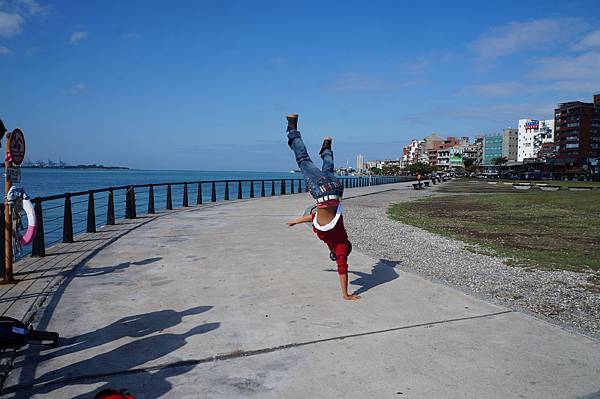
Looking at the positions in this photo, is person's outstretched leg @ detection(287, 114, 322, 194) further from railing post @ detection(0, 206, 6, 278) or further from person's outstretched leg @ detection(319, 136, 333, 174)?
railing post @ detection(0, 206, 6, 278)

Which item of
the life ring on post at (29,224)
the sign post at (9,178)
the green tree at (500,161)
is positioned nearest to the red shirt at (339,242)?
the life ring on post at (29,224)

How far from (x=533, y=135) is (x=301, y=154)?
572 feet

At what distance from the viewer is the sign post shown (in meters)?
6.25

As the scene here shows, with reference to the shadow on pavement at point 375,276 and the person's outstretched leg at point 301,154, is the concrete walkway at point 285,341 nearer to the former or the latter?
the shadow on pavement at point 375,276

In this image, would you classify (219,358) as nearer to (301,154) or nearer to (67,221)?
(301,154)

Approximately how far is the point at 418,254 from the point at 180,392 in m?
6.67

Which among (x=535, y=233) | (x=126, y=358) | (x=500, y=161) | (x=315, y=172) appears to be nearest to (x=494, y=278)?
(x=315, y=172)

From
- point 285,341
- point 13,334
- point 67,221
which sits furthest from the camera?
point 67,221

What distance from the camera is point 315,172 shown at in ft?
17.9

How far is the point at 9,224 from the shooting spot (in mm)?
6285

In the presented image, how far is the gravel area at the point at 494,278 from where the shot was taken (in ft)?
17.8

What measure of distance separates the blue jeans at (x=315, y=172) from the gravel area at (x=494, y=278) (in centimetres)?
232

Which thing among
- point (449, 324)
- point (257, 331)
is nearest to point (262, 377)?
point (257, 331)

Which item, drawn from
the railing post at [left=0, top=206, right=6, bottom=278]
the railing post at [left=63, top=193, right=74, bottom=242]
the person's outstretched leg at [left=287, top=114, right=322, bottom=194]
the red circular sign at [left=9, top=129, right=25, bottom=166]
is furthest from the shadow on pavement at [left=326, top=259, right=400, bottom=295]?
the railing post at [left=63, top=193, right=74, bottom=242]
